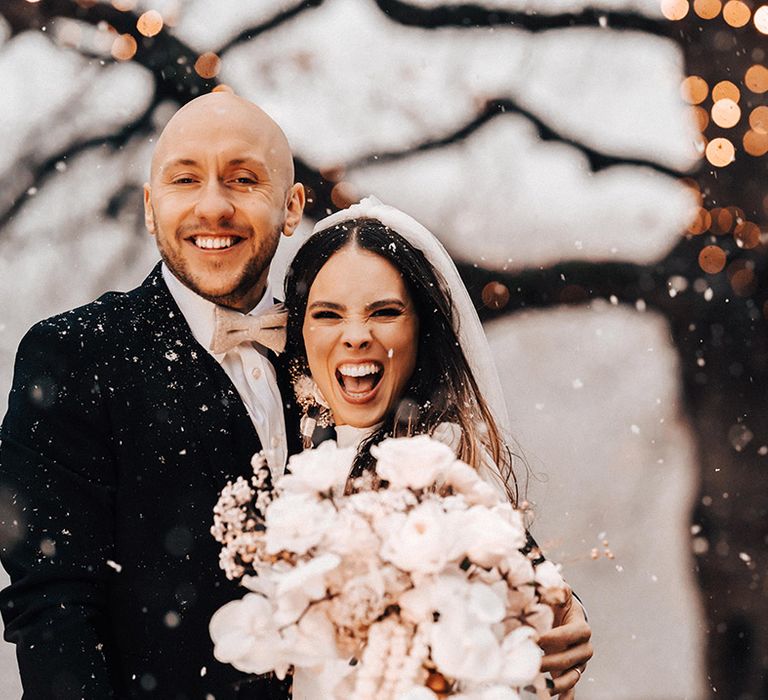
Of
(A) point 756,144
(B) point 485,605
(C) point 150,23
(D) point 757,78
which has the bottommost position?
(B) point 485,605

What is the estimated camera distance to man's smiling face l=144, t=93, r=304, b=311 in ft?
6.05

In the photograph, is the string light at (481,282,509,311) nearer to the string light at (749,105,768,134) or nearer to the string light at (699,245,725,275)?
the string light at (699,245,725,275)

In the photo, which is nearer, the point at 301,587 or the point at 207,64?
the point at 301,587

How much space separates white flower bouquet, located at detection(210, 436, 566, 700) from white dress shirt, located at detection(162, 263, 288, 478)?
2.17 ft

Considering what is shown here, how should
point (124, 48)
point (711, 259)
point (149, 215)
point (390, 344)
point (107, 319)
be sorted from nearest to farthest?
point (390, 344) < point (107, 319) < point (149, 215) < point (124, 48) < point (711, 259)

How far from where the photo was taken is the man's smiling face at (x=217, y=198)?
184 centimetres

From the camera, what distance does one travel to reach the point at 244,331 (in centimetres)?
184

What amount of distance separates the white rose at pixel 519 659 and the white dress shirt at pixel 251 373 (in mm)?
765

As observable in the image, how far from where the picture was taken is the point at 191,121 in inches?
73.7

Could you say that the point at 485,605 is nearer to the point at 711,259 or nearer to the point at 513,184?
the point at 513,184

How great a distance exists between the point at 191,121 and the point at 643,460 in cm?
132

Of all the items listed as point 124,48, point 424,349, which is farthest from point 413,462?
point 124,48

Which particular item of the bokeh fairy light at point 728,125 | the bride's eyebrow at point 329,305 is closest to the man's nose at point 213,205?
the bride's eyebrow at point 329,305

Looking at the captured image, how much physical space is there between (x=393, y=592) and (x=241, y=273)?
2.82 ft
